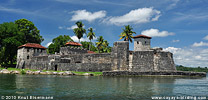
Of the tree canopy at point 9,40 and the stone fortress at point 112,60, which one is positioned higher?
the tree canopy at point 9,40

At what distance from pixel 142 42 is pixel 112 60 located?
1285cm

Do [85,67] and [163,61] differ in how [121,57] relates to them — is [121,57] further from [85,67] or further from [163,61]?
[85,67]

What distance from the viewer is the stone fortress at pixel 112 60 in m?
32.9

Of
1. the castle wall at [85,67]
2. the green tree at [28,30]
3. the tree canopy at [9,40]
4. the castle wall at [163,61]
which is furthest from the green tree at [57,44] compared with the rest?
the castle wall at [163,61]

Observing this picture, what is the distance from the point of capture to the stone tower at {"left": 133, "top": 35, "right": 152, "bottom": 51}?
4428 cm

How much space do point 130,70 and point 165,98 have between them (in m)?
21.9

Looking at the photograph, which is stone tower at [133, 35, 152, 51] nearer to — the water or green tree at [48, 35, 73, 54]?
the water

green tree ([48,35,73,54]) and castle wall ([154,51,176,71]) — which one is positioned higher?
green tree ([48,35,73,54])

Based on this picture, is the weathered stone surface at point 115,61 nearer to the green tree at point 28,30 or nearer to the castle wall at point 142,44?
the castle wall at point 142,44

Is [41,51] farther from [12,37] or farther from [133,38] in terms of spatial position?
[133,38]

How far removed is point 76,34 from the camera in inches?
2362

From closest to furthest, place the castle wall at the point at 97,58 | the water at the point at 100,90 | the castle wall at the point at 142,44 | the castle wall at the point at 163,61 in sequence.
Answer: the water at the point at 100,90
the castle wall at the point at 163,61
the castle wall at the point at 97,58
the castle wall at the point at 142,44

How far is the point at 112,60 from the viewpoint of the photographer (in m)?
35.0

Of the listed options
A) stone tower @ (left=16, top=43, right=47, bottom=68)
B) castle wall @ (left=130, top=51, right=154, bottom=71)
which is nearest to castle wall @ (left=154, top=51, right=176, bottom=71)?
castle wall @ (left=130, top=51, right=154, bottom=71)
